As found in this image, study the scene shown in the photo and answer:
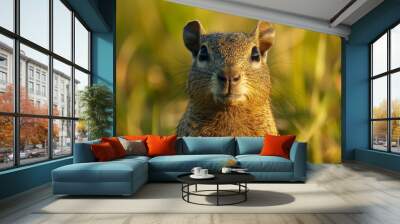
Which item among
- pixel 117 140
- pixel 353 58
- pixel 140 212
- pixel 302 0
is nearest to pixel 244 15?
pixel 302 0

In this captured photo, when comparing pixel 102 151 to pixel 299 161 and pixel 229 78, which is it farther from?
pixel 229 78

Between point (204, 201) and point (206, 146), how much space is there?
202 centimetres

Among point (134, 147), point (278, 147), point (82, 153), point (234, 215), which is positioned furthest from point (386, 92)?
point (82, 153)

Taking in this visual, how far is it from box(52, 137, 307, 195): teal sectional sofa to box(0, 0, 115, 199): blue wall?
0.62 m

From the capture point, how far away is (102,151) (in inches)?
197

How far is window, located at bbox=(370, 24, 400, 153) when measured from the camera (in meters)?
6.96

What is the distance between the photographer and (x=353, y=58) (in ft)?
26.3

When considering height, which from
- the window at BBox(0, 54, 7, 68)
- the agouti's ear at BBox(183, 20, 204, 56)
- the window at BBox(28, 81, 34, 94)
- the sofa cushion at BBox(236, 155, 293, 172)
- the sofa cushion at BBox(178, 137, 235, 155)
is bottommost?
the sofa cushion at BBox(236, 155, 293, 172)

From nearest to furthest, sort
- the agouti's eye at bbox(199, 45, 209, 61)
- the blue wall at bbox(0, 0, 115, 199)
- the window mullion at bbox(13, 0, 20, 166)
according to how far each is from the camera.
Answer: the window mullion at bbox(13, 0, 20, 166) → the blue wall at bbox(0, 0, 115, 199) → the agouti's eye at bbox(199, 45, 209, 61)

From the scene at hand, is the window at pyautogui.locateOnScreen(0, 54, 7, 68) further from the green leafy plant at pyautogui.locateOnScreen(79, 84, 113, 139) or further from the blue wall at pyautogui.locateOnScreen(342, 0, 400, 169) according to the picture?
the blue wall at pyautogui.locateOnScreen(342, 0, 400, 169)

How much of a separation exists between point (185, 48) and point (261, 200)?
13.6ft

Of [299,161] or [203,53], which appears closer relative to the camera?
[299,161]

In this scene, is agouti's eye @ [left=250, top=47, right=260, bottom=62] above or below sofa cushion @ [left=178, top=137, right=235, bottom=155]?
above

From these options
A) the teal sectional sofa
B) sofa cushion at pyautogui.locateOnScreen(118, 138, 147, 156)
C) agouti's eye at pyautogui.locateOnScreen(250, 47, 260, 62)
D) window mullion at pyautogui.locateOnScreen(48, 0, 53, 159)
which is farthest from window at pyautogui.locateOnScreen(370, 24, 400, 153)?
window mullion at pyautogui.locateOnScreen(48, 0, 53, 159)
